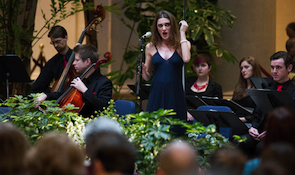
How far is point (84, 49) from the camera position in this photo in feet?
12.9

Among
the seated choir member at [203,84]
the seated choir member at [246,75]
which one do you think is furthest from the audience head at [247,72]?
the seated choir member at [203,84]

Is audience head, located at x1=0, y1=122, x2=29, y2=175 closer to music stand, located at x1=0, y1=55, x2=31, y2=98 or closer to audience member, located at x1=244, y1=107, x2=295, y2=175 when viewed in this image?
audience member, located at x1=244, y1=107, x2=295, y2=175

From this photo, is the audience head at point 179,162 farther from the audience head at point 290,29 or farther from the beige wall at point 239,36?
the audience head at point 290,29

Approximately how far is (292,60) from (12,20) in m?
3.94

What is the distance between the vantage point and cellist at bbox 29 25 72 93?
4.48 meters

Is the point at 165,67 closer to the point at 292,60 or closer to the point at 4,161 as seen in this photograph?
the point at 292,60

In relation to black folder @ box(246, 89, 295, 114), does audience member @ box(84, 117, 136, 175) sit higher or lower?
higher

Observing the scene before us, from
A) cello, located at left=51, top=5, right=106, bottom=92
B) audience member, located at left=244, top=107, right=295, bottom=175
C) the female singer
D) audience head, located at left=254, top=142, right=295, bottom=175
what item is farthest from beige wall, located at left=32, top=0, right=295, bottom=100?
audience head, located at left=254, top=142, right=295, bottom=175

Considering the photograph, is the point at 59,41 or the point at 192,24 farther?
the point at 192,24

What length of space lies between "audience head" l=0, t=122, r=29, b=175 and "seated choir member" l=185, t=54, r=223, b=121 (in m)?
4.10

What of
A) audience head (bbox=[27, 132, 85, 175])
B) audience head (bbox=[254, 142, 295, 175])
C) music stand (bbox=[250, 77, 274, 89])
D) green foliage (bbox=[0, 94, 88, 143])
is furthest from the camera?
music stand (bbox=[250, 77, 274, 89])

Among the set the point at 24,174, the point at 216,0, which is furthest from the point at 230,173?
the point at 216,0

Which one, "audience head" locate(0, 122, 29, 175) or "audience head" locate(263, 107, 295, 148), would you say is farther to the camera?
"audience head" locate(263, 107, 295, 148)

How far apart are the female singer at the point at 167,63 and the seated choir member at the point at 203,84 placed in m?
1.88
